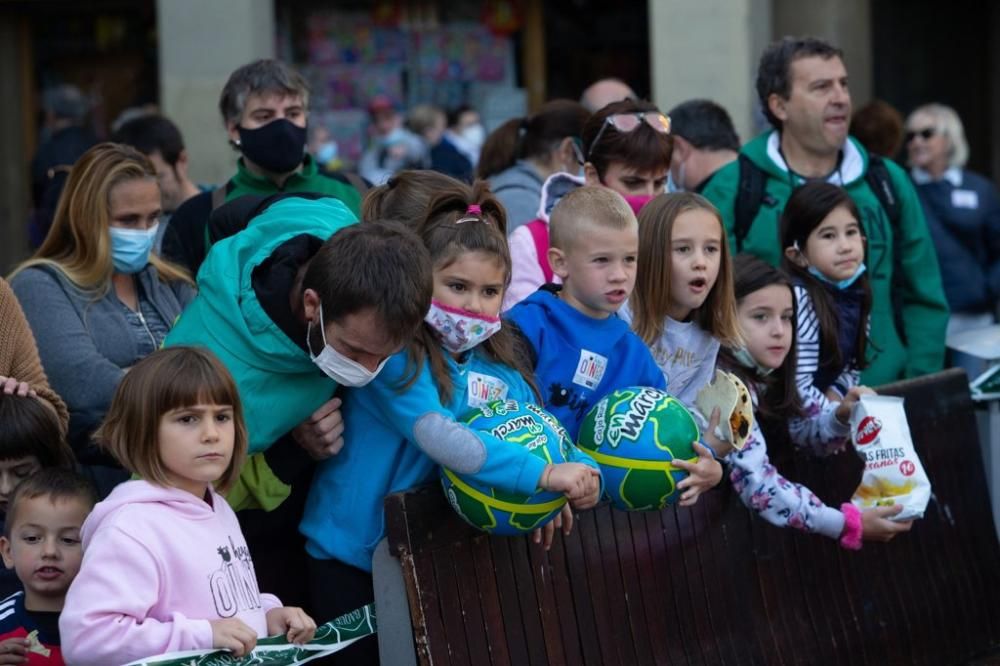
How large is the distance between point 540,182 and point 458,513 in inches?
114

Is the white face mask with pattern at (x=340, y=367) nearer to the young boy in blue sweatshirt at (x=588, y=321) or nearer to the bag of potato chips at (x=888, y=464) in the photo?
the young boy in blue sweatshirt at (x=588, y=321)

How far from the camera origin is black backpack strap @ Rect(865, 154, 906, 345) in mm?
7527

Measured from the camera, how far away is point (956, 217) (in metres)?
9.45

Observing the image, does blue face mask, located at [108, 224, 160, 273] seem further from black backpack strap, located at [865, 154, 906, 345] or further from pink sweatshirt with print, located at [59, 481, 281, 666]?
black backpack strap, located at [865, 154, 906, 345]

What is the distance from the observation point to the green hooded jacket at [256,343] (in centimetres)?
464

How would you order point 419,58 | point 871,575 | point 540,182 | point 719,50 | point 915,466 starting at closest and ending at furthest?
1. point 915,466
2. point 871,575
3. point 540,182
4. point 719,50
5. point 419,58

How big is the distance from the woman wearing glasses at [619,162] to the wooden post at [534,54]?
8.01 metres

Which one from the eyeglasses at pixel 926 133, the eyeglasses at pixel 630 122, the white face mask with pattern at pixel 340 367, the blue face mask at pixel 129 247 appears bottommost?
the white face mask with pattern at pixel 340 367

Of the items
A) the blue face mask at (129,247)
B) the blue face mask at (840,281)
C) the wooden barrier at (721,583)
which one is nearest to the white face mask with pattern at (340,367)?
the wooden barrier at (721,583)

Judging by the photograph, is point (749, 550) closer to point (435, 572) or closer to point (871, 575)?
point (871, 575)

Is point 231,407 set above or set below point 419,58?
below

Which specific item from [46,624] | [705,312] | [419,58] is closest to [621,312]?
[705,312]

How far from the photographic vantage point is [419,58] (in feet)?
47.4

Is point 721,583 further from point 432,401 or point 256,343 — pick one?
point 256,343
